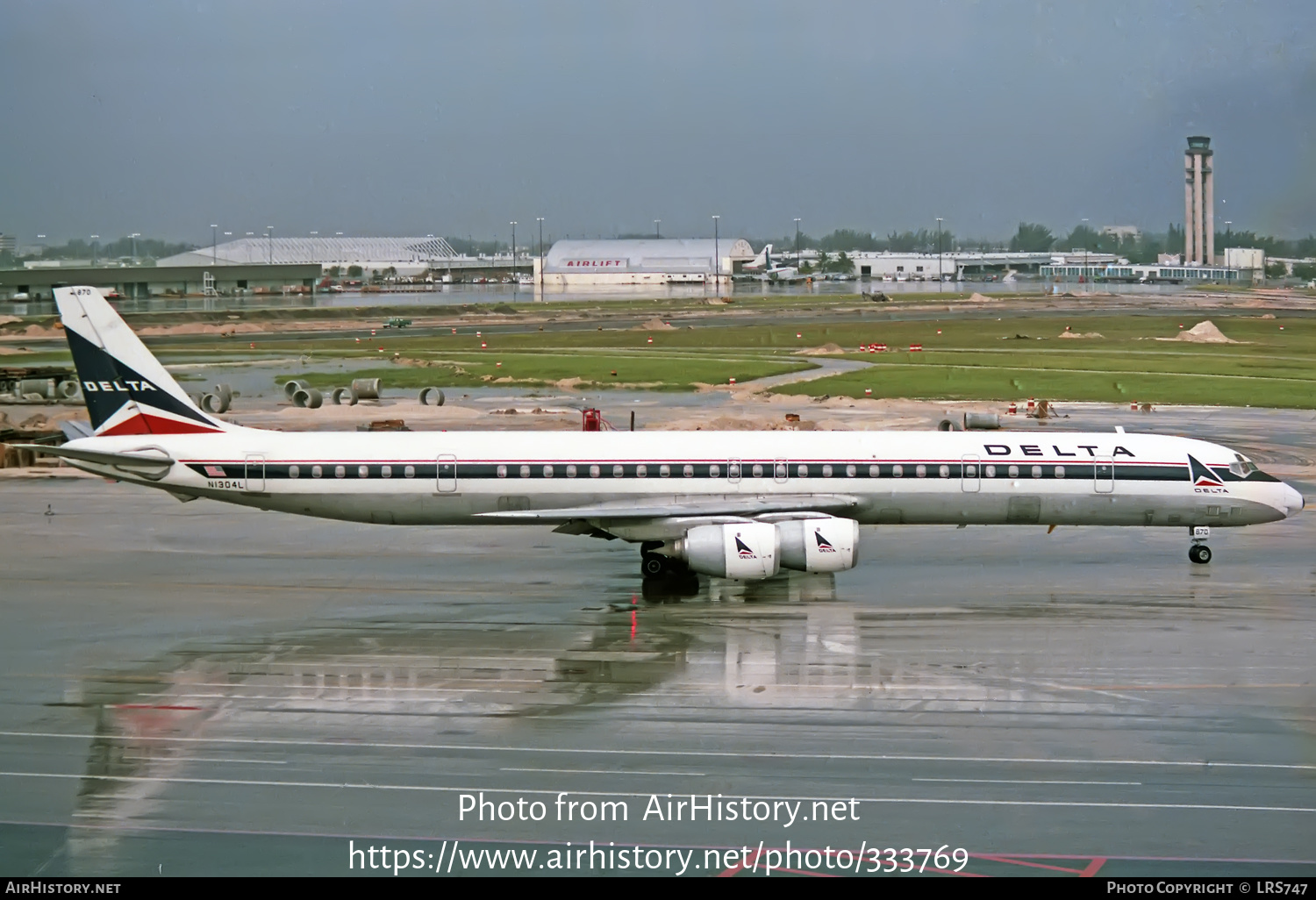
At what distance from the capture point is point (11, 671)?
1164 inches

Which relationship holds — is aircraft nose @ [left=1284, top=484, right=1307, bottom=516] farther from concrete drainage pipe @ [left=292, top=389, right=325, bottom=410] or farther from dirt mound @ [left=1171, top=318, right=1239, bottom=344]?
dirt mound @ [left=1171, top=318, right=1239, bottom=344]

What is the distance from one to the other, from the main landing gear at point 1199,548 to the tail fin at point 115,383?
28516 mm

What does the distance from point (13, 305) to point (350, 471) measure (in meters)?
135

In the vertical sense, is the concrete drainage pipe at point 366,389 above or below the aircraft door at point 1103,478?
above

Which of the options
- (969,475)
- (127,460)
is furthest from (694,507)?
(127,460)

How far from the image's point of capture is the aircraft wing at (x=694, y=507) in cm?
3706

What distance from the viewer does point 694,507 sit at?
37.7 m

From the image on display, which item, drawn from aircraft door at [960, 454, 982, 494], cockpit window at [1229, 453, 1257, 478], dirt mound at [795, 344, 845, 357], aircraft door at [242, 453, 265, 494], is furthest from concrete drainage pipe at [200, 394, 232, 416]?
cockpit window at [1229, 453, 1257, 478]

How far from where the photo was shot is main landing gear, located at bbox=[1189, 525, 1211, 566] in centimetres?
3992

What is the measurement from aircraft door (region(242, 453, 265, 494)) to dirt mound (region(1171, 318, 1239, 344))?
309ft

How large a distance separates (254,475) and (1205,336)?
3805 inches

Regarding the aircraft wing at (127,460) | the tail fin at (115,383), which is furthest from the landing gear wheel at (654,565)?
the aircraft wing at (127,460)

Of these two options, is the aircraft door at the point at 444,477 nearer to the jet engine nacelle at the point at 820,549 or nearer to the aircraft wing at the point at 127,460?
the aircraft wing at the point at 127,460
